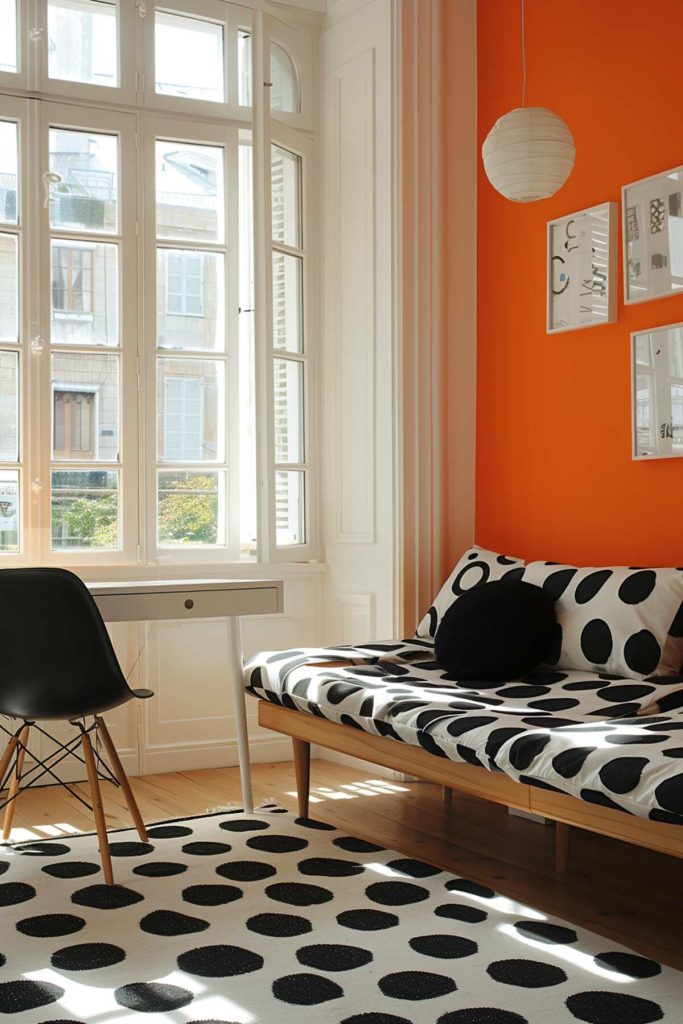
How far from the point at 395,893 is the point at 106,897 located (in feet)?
2.35

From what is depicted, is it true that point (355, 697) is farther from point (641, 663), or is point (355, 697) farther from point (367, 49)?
point (367, 49)

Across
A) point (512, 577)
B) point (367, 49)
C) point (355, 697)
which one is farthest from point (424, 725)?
point (367, 49)

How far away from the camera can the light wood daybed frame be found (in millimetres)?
2270

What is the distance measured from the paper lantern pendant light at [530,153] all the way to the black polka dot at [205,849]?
2059 mm

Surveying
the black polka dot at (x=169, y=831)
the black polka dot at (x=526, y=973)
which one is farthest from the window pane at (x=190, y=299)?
the black polka dot at (x=526, y=973)

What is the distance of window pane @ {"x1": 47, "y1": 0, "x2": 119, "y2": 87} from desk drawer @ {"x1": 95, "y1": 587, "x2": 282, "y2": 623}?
2.07 meters

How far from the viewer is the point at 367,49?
14.4 feet

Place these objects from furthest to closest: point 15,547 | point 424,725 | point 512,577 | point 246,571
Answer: point 246,571, point 15,547, point 512,577, point 424,725

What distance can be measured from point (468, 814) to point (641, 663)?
35.5 inches

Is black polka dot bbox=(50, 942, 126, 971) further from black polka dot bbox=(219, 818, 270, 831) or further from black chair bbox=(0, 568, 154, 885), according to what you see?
black polka dot bbox=(219, 818, 270, 831)

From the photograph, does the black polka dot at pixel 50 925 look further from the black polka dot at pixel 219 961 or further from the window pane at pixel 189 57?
the window pane at pixel 189 57

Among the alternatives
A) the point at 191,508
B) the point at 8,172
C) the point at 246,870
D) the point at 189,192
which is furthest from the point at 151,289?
the point at 246,870

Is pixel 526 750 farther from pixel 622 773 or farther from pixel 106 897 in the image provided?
pixel 106 897

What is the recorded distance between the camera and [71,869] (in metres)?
3.05
